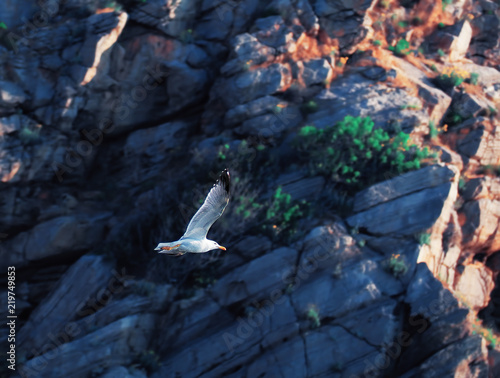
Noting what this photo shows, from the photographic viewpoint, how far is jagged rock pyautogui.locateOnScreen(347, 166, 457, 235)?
44.1ft

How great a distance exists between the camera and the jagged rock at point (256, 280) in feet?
42.0

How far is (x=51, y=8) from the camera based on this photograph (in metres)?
16.2

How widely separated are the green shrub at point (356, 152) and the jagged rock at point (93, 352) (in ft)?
17.7

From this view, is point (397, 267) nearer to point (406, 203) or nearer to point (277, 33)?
point (406, 203)

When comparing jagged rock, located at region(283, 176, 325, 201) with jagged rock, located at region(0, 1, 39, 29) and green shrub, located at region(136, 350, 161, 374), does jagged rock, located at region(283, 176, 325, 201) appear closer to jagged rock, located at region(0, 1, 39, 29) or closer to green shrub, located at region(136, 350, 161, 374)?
green shrub, located at region(136, 350, 161, 374)

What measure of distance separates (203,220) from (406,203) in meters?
6.17

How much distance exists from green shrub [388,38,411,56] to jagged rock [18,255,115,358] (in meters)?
9.79

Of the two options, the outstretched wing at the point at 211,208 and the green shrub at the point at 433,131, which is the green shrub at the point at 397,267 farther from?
the outstretched wing at the point at 211,208

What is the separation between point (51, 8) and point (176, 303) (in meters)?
8.32

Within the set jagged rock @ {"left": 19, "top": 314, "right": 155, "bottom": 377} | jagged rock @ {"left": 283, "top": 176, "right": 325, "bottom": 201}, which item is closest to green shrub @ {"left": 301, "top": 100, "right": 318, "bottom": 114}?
jagged rock @ {"left": 283, "top": 176, "right": 325, "bottom": 201}

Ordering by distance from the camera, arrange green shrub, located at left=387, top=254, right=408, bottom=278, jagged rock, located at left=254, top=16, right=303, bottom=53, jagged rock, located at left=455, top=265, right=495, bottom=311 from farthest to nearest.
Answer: jagged rock, located at left=254, top=16, right=303, bottom=53 → jagged rock, located at left=455, top=265, right=495, bottom=311 → green shrub, located at left=387, top=254, right=408, bottom=278

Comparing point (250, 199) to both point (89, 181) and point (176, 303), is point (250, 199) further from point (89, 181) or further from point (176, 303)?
point (89, 181)

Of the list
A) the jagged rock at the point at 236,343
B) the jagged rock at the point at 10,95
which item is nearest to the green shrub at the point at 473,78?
the jagged rock at the point at 236,343

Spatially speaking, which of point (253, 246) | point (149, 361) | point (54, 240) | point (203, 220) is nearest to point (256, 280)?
point (253, 246)
